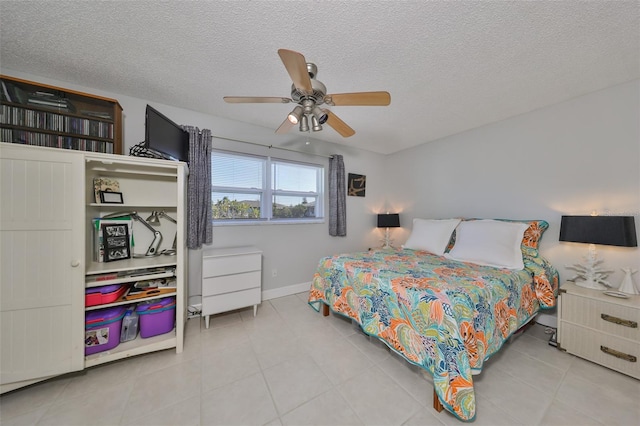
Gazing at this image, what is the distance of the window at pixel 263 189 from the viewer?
275 centimetres

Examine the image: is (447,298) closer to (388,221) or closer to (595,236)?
(595,236)

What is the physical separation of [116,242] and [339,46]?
2450mm

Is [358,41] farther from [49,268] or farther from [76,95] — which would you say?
[49,268]

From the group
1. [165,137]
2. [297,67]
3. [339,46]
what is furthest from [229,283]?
[339,46]

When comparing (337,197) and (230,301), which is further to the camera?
(337,197)

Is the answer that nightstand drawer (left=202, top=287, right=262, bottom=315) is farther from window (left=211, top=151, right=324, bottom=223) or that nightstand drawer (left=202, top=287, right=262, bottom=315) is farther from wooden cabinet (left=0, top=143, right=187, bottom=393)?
window (left=211, top=151, right=324, bottom=223)

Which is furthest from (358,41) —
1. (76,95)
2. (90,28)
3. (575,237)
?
(575,237)

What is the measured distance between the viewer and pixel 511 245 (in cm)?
220

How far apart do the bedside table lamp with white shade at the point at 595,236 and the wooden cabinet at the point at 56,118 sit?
4156 millimetres

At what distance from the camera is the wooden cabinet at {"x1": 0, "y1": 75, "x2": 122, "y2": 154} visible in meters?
1.60

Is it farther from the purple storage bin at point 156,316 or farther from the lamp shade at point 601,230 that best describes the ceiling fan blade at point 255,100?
the lamp shade at point 601,230

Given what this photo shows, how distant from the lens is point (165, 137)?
6.46ft

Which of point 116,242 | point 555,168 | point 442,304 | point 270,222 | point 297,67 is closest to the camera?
point 297,67

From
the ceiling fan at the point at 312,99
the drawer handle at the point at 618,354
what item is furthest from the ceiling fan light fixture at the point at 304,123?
the drawer handle at the point at 618,354
